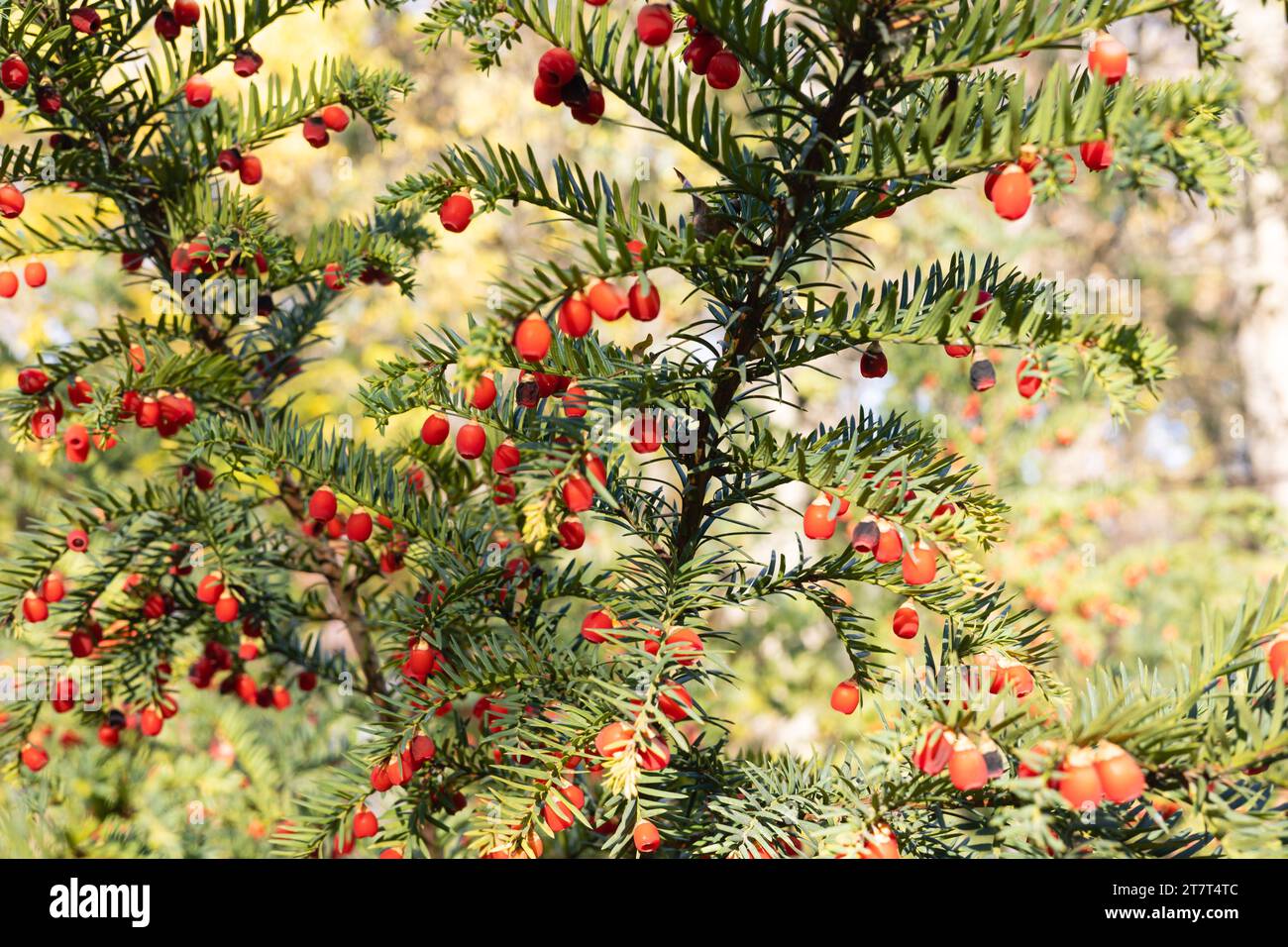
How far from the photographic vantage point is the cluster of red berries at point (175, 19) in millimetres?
1563

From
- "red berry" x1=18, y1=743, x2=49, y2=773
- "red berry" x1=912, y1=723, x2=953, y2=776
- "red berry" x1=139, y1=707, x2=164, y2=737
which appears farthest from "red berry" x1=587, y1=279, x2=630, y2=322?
"red berry" x1=18, y1=743, x2=49, y2=773

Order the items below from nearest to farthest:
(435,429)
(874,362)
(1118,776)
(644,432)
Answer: (1118,776), (644,432), (874,362), (435,429)

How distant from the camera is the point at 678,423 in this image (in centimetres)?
117

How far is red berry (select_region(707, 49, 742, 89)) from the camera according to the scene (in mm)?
1131

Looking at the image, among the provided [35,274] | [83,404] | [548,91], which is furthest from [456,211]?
[35,274]

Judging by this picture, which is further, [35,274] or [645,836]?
[35,274]

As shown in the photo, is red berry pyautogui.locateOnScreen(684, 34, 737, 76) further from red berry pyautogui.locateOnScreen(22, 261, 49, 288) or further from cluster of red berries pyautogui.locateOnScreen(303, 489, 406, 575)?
red berry pyautogui.locateOnScreen(22, 261, 49, 288)

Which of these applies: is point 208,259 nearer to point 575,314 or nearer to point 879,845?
point 575,314

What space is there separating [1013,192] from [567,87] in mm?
561

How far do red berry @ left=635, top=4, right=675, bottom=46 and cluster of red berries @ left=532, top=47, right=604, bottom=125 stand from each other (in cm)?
9

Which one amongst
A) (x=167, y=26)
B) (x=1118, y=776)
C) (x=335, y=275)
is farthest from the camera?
(x=335, y=275)
